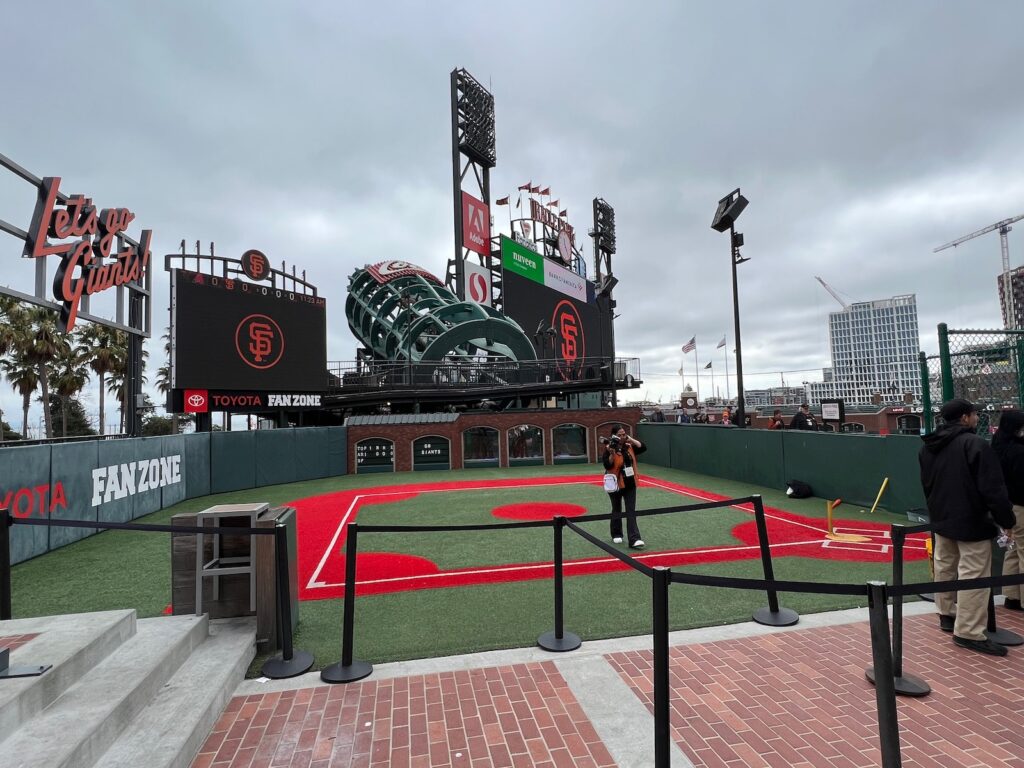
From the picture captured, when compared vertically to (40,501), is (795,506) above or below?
below

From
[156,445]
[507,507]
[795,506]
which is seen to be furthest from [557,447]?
[156,445]

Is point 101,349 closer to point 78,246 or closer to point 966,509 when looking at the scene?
point 78,246

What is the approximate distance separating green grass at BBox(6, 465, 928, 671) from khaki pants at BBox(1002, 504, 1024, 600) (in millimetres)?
1165

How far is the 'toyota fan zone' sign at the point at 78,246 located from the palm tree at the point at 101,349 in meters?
31.5

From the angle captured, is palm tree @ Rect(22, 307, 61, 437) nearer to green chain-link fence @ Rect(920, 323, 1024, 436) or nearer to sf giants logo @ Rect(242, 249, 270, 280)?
sf giants logo @ Rect(242, 249, 270, 280)

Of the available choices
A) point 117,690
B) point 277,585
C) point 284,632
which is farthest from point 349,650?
point 117,690

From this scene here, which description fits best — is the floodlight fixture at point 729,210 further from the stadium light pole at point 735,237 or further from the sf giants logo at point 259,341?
the sf giants logo at point 259,341

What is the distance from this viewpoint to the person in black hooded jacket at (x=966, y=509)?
4.39 metres

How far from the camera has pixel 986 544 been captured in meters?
4.54

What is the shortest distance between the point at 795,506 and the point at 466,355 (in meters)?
27.7

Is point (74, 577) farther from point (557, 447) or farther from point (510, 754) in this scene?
point (557, 447)

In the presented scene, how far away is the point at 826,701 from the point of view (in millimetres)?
3920

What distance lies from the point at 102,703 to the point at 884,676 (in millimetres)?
4692

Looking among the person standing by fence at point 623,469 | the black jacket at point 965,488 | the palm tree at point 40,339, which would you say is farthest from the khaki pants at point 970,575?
the palm tree at point 40,339
